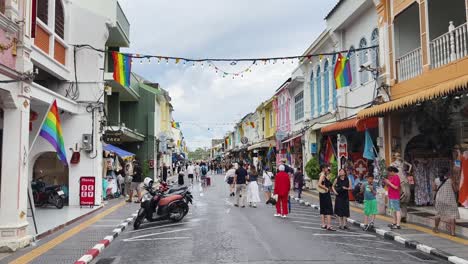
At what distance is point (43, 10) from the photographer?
51.4 feet

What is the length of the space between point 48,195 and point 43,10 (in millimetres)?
6583

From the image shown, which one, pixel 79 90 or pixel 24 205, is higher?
pixel 79 90

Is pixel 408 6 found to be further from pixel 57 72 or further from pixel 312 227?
pixel 57 72

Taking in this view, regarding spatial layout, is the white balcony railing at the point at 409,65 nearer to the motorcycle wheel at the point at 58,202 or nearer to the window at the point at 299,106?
the motorcycle wheel at the point at 58,202

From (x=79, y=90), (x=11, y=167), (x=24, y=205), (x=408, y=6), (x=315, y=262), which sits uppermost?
(x=408, y=6)

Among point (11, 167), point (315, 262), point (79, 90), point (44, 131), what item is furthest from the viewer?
point (79, 90)

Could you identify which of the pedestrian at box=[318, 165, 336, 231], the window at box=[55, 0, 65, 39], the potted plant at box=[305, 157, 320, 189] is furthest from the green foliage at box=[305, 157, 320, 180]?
the window at box=[55, 0, 65, 39]

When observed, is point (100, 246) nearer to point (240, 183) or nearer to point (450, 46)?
point (240, 183)

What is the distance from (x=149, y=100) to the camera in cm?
3488

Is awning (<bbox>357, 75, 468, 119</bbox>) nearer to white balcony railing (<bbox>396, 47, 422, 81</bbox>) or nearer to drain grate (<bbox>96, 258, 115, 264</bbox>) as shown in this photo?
white balcony railing (<bbox>396, 47, 422, 81</bbox>)

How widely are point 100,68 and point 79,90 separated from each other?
1260 mm

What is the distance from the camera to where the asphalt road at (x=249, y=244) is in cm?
834

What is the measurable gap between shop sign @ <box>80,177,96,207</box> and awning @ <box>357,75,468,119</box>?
1032cm

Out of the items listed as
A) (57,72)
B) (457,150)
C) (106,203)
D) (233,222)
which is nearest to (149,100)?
(106,203)
